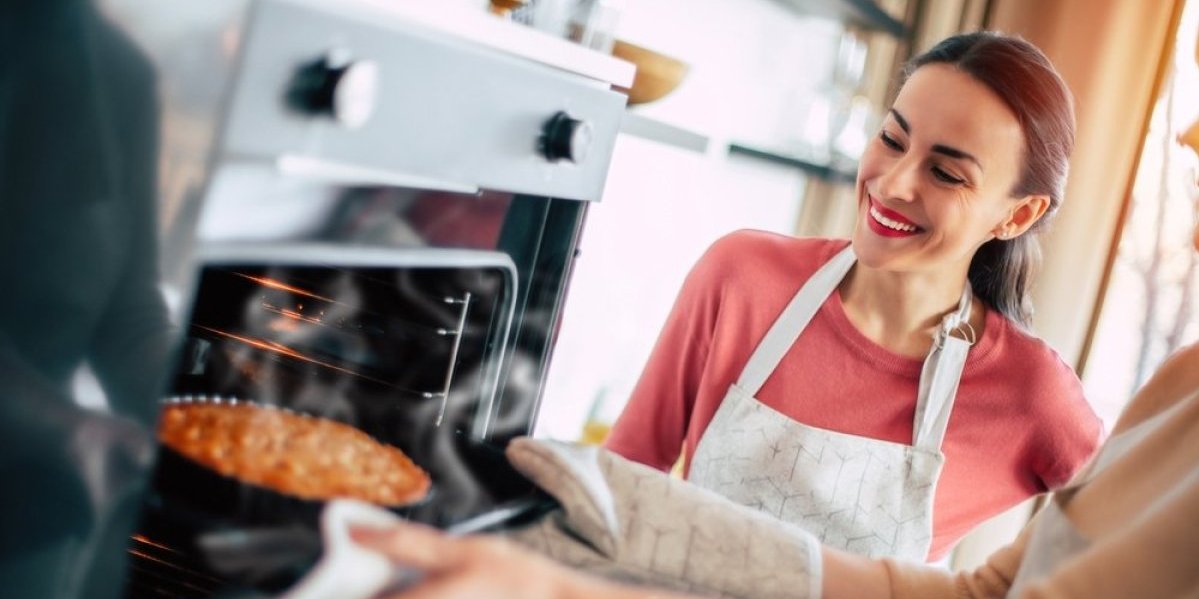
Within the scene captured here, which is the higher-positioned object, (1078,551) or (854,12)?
(854,12)

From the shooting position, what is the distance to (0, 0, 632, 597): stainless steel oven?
55 centimetres

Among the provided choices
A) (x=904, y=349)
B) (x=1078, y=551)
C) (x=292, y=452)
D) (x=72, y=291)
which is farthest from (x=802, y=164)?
(x=72, y=291)

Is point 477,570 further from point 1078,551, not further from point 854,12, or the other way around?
point 854,12

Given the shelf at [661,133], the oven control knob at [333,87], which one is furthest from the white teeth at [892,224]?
the oven control knob at [333,87]

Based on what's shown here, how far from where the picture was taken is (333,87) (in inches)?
25.6

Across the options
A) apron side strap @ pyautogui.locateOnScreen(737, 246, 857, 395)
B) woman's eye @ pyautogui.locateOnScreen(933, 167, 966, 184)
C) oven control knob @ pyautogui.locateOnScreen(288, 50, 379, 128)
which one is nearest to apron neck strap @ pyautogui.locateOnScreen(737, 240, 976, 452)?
apron side strap @ pyautogui.locateOnScreen(737, 246, 857, 395)

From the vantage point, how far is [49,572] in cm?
58

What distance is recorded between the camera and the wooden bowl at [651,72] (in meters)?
1.48

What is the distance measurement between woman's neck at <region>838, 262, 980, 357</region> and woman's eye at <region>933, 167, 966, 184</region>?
177mm

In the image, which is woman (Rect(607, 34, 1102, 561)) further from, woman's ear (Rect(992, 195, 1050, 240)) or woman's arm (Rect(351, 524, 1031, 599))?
woman's arm (Rect(351, 524, 1031, 599))

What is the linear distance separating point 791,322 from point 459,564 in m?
1.13

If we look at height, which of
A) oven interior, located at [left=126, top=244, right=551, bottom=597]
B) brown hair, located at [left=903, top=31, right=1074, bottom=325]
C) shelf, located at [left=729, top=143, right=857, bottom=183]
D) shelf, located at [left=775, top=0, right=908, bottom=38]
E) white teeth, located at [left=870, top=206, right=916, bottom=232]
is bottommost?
oven interior, located at [left=126, top=244, right=551, bottom=597]

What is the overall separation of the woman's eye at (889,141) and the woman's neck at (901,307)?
0.19 meters

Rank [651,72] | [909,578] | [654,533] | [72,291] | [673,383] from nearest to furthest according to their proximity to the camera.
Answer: [72,291] → [654,533] → [909,578] → [651,72] → [673,383]
